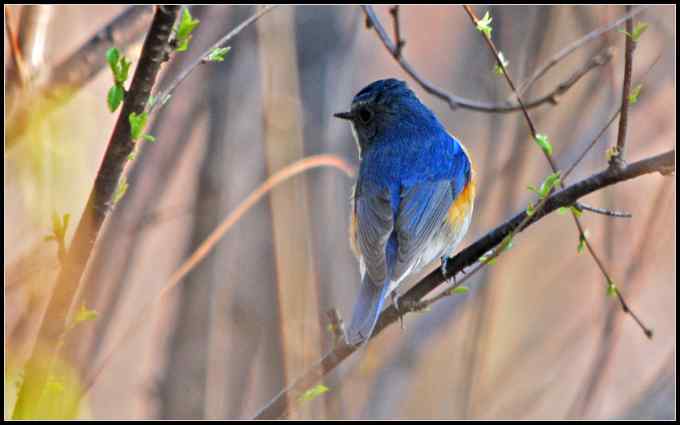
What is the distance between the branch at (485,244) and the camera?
206 centimetres

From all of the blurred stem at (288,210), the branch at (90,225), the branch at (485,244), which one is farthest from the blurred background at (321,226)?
the branch at (90,225)

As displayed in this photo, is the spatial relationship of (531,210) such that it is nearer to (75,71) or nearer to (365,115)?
(75,71)

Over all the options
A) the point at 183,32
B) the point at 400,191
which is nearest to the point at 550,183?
the point at 183,32

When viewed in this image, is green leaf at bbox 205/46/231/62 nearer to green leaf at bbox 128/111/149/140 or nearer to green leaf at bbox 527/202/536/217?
green leaf at bbox 128/111/149/140

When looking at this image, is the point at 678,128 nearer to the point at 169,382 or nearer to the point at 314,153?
the point at 314,153

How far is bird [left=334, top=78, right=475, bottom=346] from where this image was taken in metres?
3.42

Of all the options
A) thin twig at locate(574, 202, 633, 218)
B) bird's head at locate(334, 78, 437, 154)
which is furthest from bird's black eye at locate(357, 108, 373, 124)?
thin twig at locate(574, 202, 633, 218)

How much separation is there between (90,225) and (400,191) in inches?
83.0

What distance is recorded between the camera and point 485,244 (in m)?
2.48

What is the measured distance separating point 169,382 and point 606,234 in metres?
2.32

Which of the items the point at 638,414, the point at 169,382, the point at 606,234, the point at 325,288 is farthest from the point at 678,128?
the point at 169,382

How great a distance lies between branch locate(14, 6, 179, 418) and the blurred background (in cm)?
124

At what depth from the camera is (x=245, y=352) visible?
4.71 meters

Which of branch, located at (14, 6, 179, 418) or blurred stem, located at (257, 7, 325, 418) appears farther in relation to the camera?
blurred stem, located at (257, 7, 325, 418)
